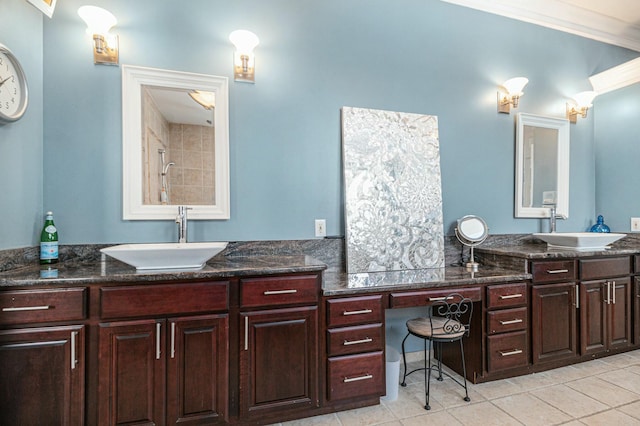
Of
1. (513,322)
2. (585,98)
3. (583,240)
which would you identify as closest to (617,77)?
(585,98)

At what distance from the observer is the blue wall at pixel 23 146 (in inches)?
64.8

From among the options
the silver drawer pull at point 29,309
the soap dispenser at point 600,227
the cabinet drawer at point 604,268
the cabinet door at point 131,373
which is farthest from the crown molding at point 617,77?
the silver drawer pull at point 29,309

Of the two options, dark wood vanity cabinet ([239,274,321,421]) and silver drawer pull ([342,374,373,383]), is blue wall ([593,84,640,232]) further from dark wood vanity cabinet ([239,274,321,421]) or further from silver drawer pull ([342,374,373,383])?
dark wood vanity cabinet ([239,274,321,421])

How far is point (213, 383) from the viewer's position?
165 centimetres

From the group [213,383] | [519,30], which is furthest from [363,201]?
[519,30]

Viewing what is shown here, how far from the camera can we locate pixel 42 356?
1.44 m

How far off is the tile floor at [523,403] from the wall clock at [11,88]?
230cm

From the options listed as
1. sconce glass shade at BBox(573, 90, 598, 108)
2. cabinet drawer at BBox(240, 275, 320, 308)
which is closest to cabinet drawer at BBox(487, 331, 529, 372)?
cabinet drawer at BBox(240, 275, 320, 308)

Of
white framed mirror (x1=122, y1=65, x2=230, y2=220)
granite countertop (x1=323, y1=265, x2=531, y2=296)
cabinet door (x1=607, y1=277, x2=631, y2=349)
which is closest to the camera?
granite countertop (x1=323, y1=265, x2=531, y2=296)

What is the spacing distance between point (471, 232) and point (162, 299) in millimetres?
2299

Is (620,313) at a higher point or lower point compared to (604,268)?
lower

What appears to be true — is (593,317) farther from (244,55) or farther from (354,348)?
(244,55)

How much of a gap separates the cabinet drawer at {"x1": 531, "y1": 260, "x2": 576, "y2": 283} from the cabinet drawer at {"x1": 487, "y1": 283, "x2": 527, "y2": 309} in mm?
152

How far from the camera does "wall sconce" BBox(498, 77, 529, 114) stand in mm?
2805
